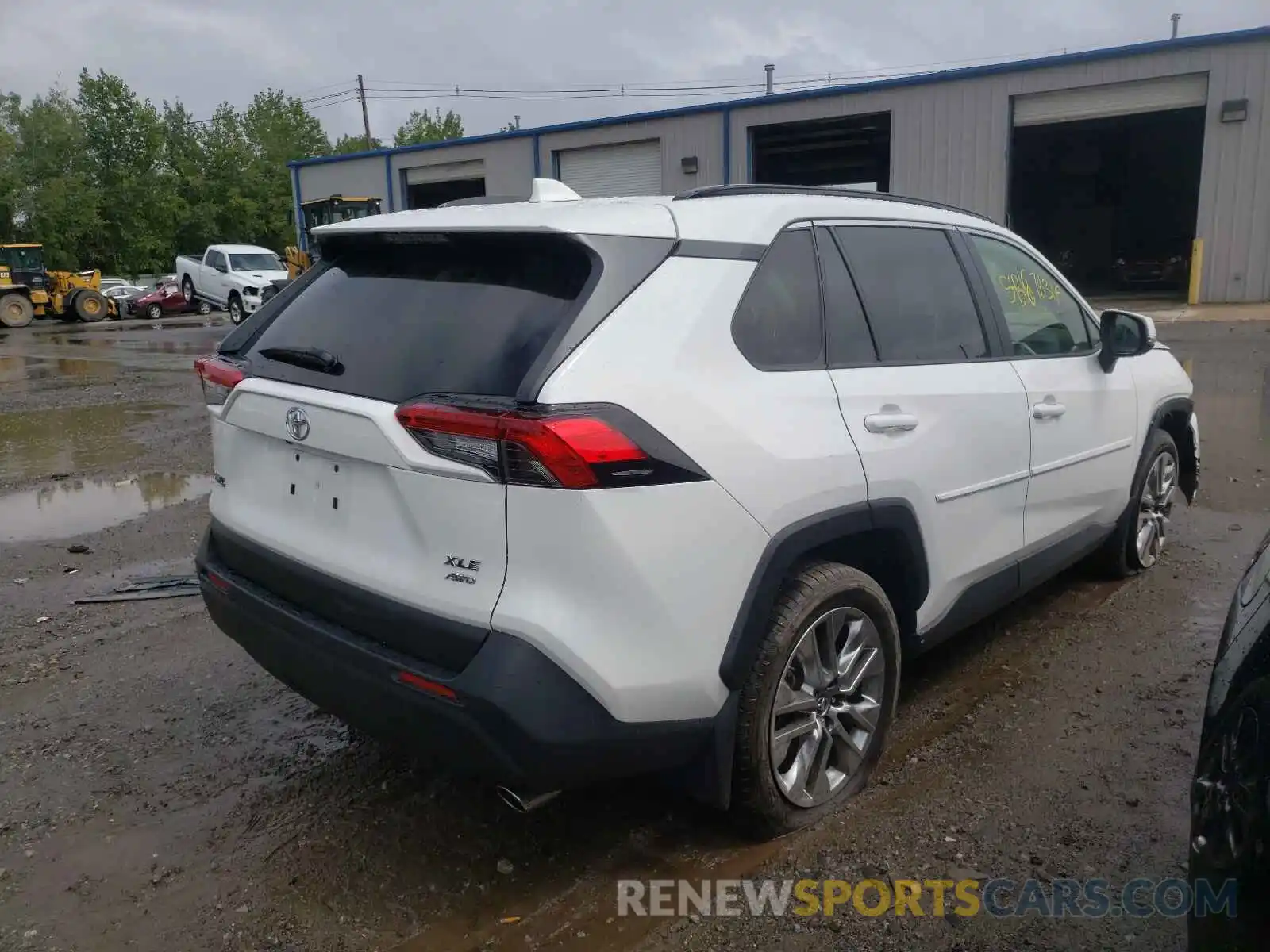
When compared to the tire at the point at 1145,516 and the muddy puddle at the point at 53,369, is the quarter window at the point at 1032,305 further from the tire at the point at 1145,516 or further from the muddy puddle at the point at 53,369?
the muddy puddle at the point at 53,369

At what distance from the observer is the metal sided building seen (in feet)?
67.4

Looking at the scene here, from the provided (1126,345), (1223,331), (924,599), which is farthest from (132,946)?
(1223,331)

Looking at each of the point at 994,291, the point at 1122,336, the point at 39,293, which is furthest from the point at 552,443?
the point at 39,293

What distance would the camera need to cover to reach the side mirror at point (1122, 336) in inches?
171

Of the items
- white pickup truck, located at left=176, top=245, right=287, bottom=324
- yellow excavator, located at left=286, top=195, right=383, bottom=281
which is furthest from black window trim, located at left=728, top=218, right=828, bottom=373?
white pickup truck, located at left=176, top=245, right=287, bottom=324

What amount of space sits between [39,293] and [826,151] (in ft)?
80.2

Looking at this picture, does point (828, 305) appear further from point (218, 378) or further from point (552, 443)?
point (218, 378)

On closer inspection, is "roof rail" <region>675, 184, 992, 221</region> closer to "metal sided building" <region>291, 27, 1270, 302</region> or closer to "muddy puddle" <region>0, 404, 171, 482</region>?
"muddy puddle" <region>0, 404, 171, 482</region>

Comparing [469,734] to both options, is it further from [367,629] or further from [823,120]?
[823,120]

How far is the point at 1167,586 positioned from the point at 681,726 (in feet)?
11.7

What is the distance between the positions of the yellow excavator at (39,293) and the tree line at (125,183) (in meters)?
20.6

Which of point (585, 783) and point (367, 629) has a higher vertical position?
point (367, 629)

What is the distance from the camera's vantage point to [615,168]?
28312mm

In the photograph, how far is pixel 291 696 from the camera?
396 centimetres
